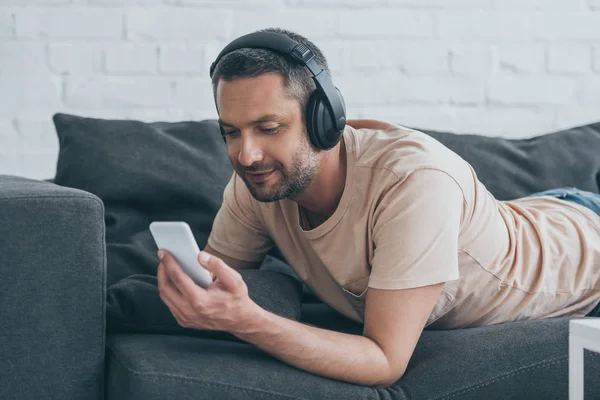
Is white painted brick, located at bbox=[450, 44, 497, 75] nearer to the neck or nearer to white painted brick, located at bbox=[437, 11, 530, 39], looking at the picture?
white painted brick, located at bbox=[437, 11, 530, 39]

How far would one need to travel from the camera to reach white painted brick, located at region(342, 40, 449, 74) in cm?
236

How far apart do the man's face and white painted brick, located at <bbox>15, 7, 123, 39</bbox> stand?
930 mm

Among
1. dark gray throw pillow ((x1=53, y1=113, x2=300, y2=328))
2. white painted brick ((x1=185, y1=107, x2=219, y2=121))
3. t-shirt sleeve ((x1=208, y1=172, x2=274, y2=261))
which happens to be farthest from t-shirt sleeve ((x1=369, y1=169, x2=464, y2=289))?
white painted brick ((x1=185, y1=107, x2=219, y2=121))

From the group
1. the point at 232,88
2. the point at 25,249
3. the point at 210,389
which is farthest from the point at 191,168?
the point at 210,389

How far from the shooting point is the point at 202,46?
2270mm

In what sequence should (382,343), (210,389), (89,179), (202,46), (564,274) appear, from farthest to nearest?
(202,46)
(89,179)
(564,274)
(382,343)
(210,389)

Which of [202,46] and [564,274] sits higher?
[202,46]

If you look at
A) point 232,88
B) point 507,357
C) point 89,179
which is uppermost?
point 232,88

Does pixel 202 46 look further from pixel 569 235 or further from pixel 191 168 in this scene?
pixel 569 235

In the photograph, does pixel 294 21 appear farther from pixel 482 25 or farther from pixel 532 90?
pixel 532 90

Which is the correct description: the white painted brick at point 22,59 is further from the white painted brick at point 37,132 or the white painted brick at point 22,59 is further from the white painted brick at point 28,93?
the white painted brick at point 37,132

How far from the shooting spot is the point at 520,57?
247 centimetres

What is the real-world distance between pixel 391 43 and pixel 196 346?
1314mm

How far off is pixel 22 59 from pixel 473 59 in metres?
1.23
